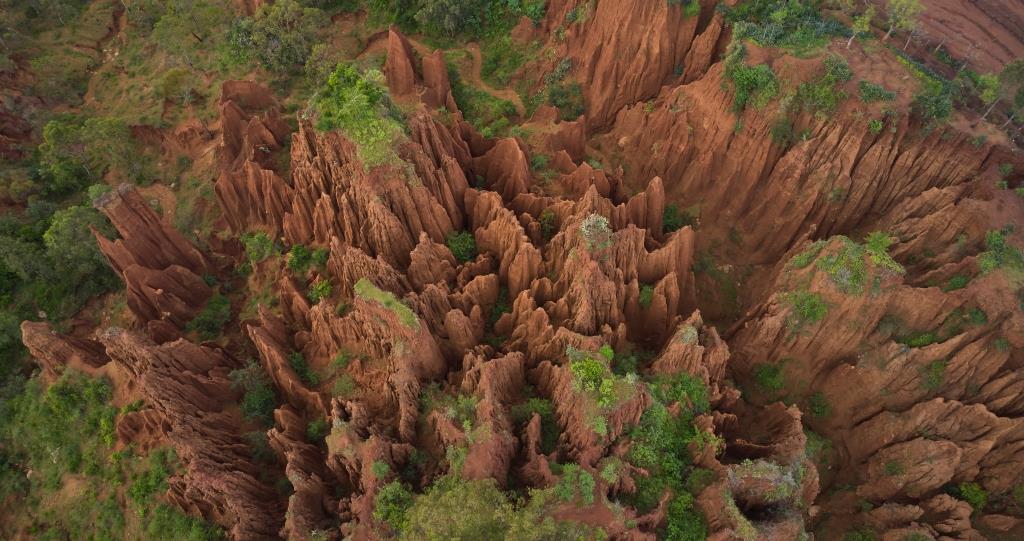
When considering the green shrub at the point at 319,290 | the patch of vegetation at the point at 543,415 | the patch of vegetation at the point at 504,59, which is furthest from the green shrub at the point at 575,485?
the patch of vegetation at the point at 504,59

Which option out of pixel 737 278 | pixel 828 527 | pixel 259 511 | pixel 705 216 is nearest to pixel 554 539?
pixel 259 511

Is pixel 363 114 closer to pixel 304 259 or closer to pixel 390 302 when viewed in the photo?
pixel 304 259

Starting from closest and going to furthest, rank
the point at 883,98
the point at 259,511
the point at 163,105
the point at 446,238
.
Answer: the point at 259,511
the point at 446,238
the point at 883,98
the point at 163,105

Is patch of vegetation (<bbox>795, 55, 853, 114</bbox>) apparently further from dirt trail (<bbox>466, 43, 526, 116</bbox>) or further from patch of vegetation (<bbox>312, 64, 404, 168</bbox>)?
patch of vegetation (<bbox>312, 64, 404, 168</bbox>)

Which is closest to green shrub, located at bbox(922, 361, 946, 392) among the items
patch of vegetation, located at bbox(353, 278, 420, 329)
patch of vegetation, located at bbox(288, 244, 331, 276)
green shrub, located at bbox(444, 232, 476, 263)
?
green shrub, located at bbox(444, 232, 476, 263)

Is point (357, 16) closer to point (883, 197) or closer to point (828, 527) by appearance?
point (883, 197)
